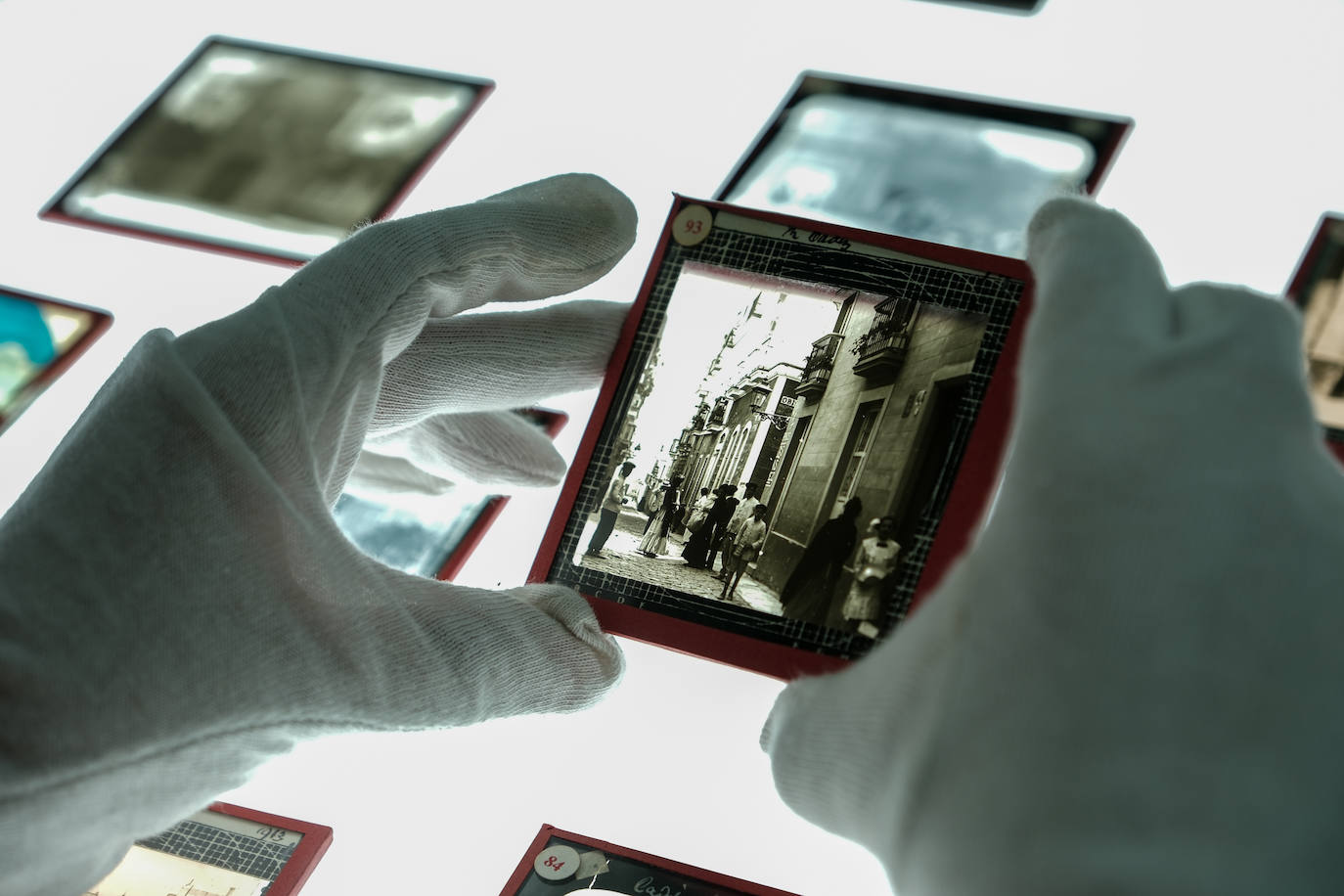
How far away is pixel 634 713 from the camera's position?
29.2 inches

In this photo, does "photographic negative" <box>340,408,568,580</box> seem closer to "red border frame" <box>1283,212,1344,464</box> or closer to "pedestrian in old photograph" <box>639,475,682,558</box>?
"pedestrian in old photograph" <box>639,475,682,558</box>

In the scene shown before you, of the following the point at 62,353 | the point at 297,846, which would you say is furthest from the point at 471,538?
the point at 62,353

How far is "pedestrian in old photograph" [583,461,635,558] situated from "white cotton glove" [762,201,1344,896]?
0.84 ft

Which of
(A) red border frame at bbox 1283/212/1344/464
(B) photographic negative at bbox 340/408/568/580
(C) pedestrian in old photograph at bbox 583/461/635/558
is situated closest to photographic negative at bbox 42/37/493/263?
(B) photographic negative at bbox 340/408/568/580

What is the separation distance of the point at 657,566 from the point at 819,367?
15 cm

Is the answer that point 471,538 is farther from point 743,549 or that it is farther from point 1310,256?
point 1310,256

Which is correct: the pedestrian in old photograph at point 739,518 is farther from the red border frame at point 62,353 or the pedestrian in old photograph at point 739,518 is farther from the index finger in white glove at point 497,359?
the red border frame at point 62,353

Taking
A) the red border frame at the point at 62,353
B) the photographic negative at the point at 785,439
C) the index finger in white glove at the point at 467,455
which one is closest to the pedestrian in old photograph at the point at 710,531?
the photographic negative at the point at 785,439

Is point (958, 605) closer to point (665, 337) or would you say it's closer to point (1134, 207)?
→ point (665, 337)

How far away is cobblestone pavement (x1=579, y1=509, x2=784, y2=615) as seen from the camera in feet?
1.72

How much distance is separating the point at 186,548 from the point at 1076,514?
33cm

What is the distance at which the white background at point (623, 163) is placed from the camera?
2.31ft

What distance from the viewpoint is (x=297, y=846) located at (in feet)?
2.29

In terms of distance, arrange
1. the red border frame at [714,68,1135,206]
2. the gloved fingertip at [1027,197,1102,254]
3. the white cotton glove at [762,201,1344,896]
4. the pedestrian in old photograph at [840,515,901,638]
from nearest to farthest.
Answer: the white cotton glove at [762,201,1344,896], the gloved fingertip at [1027,197,1102,254], the pedestrian in old photograph at [840,515,901,638], the red border frame at [714,68,1135,206]
